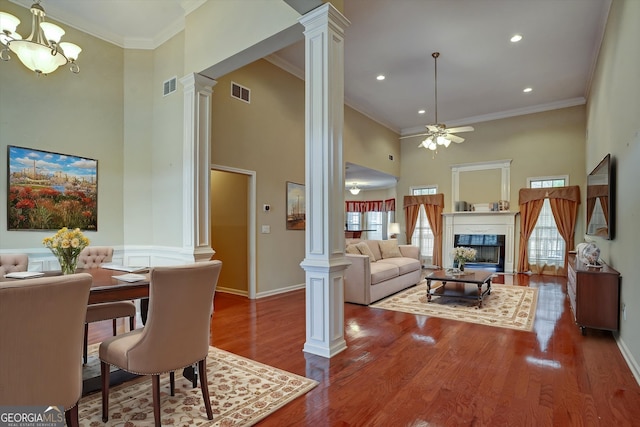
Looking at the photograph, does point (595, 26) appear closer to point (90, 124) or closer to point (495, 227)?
point (495, 227)

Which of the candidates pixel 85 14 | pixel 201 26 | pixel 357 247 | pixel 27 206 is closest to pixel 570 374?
pixel 357 247

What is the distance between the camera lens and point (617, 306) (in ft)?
11.6

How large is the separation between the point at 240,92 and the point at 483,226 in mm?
6780

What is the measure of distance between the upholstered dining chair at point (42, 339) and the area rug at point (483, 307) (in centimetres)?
393

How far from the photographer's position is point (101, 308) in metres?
2.78

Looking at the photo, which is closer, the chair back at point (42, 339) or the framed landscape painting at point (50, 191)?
the chair back at point (42, 339)

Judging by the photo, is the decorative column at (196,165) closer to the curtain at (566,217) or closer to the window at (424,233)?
the window at (424,233)

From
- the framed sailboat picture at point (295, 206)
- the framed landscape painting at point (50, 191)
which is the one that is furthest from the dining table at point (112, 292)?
the framed sailboat picture at point (295, 206)

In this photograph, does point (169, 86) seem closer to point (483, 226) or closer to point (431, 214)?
point (431, 214)

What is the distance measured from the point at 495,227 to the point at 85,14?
910 centimetres

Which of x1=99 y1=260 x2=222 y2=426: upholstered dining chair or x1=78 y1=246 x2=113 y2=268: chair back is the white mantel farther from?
x1=99 y1=260 x2=222 y2=426: upholstered dining chair

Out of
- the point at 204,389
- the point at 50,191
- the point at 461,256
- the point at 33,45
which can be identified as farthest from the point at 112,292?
the point at 461,256

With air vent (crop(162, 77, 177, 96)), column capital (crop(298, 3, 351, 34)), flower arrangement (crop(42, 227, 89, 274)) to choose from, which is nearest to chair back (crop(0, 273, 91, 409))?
flower arrangement (crop(42, 227, 89, 274))

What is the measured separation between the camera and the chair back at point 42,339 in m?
1.37
